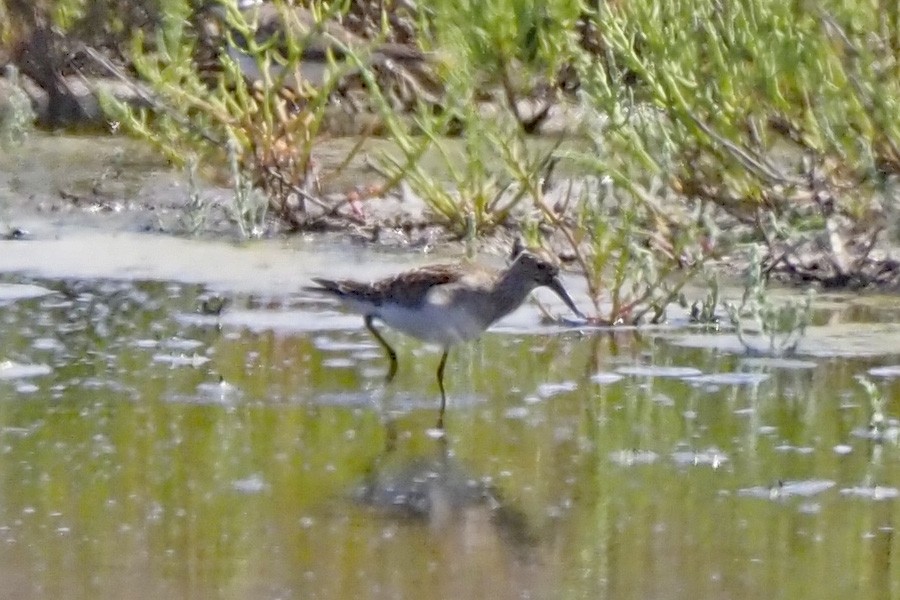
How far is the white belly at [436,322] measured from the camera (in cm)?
649

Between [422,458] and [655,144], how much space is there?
2602 mm

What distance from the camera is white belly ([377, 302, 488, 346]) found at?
21.3 ft

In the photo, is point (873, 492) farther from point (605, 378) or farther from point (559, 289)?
point (559, 289)

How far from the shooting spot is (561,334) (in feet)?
24.9

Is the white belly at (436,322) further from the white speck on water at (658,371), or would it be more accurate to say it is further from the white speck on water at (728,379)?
the white speck on water at (728,379)

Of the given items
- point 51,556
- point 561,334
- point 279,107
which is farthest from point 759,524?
point 279,107

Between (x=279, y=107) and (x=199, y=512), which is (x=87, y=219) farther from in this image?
(x=199, y=512)

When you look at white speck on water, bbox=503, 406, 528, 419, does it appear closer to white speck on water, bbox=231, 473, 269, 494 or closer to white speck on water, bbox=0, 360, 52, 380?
white speck on water, bbox=231, 473, 269, 494

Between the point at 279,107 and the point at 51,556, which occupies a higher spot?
the point at 279,107

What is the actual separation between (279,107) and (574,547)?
5578mm

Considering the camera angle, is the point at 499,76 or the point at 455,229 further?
the point at 455,229

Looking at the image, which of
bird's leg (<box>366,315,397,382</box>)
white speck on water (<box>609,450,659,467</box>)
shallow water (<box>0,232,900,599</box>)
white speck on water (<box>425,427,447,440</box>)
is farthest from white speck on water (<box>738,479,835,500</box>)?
bird's leg (<box>366,315,397,382</box>)

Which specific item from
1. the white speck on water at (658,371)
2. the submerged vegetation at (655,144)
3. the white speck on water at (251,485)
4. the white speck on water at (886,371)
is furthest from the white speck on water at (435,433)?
the white speck on water at (886,371)

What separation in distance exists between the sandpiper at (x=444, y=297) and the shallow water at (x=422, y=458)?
228mm
